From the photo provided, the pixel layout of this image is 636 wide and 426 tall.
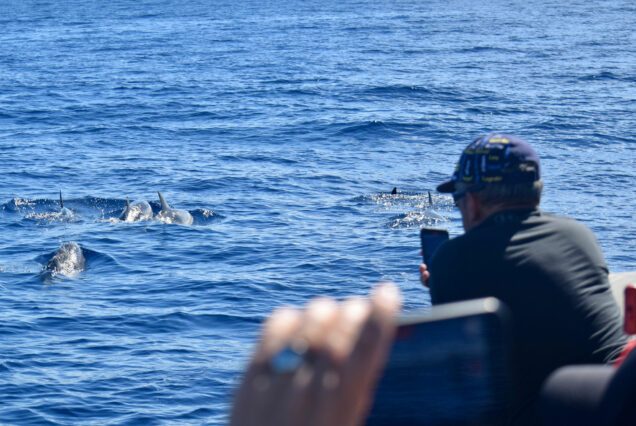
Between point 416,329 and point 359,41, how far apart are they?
55.2 m

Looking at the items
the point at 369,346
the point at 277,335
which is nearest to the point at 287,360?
the point at 277,335

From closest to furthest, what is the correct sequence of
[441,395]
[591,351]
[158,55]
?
[441,395] < [591,351] < [158,55]

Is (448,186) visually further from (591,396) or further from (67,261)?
(67,261)

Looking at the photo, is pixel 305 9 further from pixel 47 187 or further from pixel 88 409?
pixel 88 409

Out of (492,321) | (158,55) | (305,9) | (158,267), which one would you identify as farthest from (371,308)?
(305,9)

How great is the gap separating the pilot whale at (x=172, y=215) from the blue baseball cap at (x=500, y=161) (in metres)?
17.7

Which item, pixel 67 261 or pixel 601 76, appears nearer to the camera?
pixel 67 261

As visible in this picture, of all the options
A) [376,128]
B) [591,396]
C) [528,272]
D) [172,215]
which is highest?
[376,128]

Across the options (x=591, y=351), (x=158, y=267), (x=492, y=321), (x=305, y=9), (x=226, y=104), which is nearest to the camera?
(x=492, y=321)

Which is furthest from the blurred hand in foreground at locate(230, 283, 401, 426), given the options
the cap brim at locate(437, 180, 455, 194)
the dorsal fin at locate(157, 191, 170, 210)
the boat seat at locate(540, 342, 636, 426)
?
the dorsal fin at locate(157, 191, 170, 210)

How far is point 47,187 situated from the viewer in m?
24.1

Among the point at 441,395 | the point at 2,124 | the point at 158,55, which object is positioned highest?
the point at 158,55

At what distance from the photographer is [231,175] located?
25516mm

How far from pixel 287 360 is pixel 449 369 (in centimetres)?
118
